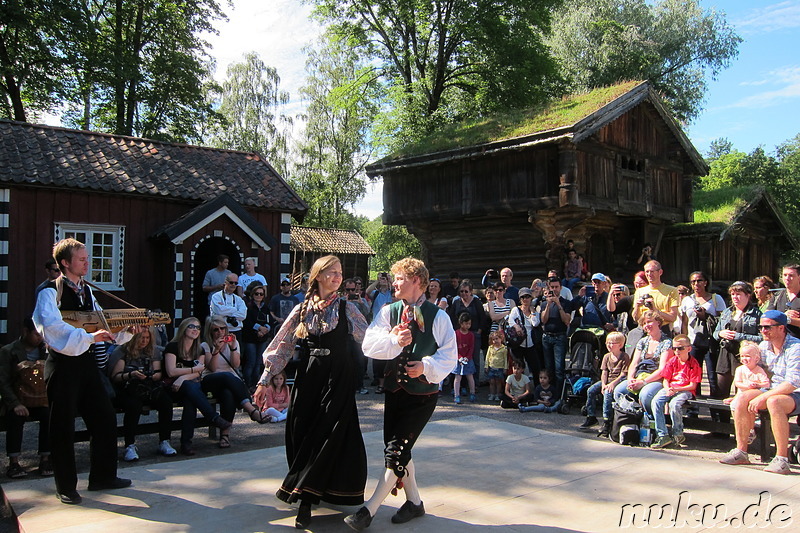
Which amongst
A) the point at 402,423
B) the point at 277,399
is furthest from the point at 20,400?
the point at 402,423

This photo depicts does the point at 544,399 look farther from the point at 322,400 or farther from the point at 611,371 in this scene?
the point at 322,400

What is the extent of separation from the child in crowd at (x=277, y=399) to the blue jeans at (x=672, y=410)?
14.0ft

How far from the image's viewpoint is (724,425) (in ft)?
22.6

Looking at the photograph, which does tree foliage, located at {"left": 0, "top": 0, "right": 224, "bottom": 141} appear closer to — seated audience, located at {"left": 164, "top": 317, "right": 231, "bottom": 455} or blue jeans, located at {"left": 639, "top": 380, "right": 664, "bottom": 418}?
seated audience, located at {"left": 164, "top": 317, "right": 231, "bottom": 455}

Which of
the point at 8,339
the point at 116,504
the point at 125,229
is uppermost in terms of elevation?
the point at 125,229

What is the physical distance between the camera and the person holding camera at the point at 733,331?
680cm

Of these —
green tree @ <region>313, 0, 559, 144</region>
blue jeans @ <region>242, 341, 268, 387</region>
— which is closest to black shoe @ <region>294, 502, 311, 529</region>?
blue jeans @ <region>242, 341, 268, 387</region>

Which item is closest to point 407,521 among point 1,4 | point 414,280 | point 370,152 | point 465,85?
point 414,280

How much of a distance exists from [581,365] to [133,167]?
10.3 metres

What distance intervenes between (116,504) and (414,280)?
2.87 meters

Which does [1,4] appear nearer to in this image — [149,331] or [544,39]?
[149,331]

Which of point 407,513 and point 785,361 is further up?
point 785,361

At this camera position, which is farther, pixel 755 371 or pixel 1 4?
pixel 1 4

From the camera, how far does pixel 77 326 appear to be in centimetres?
488
